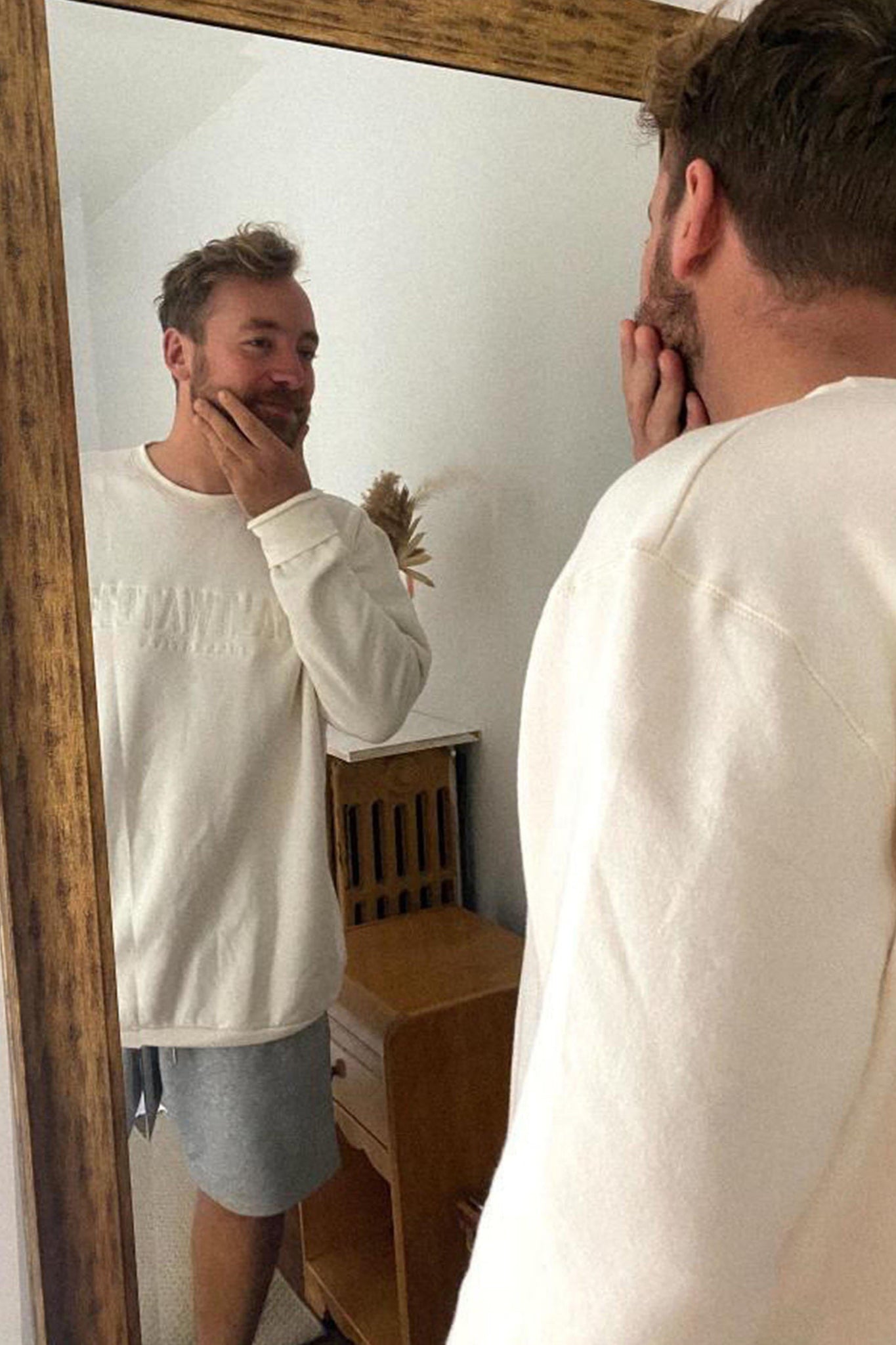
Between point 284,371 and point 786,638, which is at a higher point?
point 284,371

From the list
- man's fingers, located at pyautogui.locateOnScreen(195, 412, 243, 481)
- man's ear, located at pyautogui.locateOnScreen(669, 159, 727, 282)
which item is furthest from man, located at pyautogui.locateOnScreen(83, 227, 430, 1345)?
man's ear, located at pyautogui.locateOnScreen(669, 159, 727, 282)

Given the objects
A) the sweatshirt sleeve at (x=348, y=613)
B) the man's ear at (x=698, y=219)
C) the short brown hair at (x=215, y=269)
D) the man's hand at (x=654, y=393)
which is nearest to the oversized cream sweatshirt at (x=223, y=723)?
the sweatshirt sleeve at (x=348, y=613)

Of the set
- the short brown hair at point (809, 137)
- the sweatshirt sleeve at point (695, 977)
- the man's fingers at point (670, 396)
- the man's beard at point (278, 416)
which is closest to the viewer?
the sweatshirt sleeve at point (695, 977)

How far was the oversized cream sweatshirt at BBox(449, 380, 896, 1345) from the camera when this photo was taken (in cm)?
51

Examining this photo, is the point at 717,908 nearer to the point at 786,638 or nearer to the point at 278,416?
the point at 786,638

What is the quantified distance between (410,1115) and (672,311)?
68 cm

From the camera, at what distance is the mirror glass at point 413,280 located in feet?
2.83

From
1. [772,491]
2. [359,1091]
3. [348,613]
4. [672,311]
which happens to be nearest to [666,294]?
[672,311]

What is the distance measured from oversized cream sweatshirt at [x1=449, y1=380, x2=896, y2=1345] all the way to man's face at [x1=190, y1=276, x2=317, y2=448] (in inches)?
17.5

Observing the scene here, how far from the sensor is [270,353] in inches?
36.2

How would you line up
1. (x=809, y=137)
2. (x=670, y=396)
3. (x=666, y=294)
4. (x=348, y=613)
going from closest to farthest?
(x=809, y=137), (x=666, y=294), (x=670, y=396), (x=348, y=613)

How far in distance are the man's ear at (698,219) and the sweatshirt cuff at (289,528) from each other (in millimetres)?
352

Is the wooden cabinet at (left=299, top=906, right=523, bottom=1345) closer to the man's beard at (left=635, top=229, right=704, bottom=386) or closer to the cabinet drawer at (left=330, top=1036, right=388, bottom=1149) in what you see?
the cabinet drawer at (left=330, top=1036, right=388, bottom=1149)

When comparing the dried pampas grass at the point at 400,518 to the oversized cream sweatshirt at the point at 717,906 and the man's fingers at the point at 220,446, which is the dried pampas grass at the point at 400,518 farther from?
the oversized cream sweatshirt at the point at 717,906
